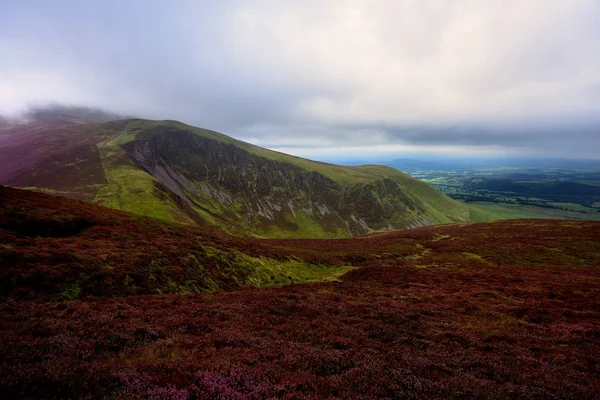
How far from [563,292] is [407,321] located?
21.7m

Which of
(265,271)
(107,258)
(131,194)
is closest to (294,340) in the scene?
(107,258)

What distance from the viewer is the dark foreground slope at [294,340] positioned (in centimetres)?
947

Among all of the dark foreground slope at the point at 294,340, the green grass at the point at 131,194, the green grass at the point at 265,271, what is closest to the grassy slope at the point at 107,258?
the green grass at the point at 265,271

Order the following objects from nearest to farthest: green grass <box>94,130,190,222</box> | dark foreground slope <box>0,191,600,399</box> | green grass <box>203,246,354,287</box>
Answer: dark foreground slope <box>0,191,600,399</box> → green grass <box>203,246,354,287</box> → green grass <box>94,130,190,222</box>

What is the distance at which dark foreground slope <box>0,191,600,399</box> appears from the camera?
9.47 m

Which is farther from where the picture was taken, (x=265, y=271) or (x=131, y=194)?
(x=131, y=194)

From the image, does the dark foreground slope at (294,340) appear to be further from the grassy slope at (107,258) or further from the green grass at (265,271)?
the green grass at (265,271)

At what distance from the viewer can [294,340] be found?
50.1ft

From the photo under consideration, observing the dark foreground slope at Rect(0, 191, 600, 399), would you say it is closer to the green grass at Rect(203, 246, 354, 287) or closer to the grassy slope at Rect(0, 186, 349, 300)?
the grassy slope at Rect(0, 186, 349, 300)

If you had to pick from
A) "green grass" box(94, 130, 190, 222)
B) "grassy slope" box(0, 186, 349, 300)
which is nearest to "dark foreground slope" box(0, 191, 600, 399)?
"grassy slope" box(0, 186, 349, 300)

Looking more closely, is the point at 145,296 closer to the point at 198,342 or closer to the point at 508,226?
the point at 198,342

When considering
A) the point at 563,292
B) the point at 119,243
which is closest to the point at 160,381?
the point at 119,243

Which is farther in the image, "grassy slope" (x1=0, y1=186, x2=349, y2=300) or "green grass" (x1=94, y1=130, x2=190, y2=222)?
"green grass" (x1=94, y1=130, x2=190, y2=222)

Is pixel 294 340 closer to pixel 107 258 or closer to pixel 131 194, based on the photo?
pixel 107 258
